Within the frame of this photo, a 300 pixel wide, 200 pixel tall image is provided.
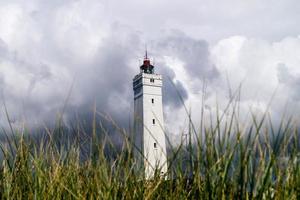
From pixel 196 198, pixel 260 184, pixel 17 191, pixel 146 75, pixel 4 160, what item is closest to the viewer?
pixel 260 184

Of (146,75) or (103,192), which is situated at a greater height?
(146,75)

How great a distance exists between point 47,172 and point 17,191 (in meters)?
0.45

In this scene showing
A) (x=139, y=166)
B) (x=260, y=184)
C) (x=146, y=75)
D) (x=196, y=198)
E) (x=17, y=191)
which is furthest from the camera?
(x=146, y=75)

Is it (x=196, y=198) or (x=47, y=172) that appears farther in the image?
(x=47, y=172)

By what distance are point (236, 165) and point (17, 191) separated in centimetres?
158

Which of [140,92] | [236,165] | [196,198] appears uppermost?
[140,92]

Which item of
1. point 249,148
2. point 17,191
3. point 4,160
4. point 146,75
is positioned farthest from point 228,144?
point 146,75

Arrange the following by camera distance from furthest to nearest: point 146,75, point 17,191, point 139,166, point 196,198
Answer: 1. point 146,75
2. point 139,166
3. point 17,191
4. point 196,198

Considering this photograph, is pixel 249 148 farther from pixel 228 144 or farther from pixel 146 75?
pixel 146 75

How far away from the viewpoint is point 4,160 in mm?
3455

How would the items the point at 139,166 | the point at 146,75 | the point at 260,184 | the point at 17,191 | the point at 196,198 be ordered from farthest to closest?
the point at 146,75 → the point at 139,166 → the point at 17,191 → the point at 196,198 → the point at 260,184

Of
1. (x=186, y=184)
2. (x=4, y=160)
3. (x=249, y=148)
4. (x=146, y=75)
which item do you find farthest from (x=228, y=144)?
(x=146, y=75)

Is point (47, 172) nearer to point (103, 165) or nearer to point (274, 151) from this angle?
point (103, 165)

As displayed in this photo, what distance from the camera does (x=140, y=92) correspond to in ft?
183
